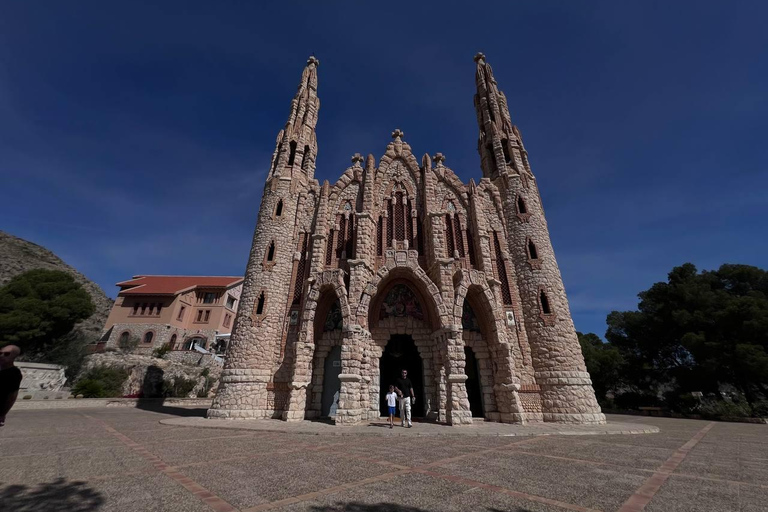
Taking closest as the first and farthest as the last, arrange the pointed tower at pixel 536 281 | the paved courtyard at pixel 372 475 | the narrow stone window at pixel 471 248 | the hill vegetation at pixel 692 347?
the paved courtyard at pixel 372 475 < the pointed tower at pixel 536 281 < the narrow stone window at pixel 471 248 < the hill vegetation at pixel 692 347

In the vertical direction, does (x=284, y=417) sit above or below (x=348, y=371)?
below

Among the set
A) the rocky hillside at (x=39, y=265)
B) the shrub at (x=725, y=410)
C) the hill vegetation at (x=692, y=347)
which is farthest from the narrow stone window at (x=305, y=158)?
the rocky hillside at (x=39, y=265)

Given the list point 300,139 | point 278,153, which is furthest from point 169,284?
point 300,139

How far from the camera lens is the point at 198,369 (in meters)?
30.2

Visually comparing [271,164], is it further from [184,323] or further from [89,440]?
[184,323]

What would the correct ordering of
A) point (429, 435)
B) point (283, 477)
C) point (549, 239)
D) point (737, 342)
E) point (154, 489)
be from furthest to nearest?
point (737, 342)
point (549, 239)
point (429, 435)
point (283, 477)
point (154, 489)

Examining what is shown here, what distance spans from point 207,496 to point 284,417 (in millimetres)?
10733

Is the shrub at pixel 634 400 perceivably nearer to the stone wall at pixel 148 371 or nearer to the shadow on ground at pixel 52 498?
the shadow on ground at pixel 52 498

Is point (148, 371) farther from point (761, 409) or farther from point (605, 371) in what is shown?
point (761, 409)

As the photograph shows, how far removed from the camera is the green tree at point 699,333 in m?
19.1

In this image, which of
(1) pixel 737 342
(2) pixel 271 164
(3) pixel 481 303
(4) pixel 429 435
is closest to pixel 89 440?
(4) pixel 429 435

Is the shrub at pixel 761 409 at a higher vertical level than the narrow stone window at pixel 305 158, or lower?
lower

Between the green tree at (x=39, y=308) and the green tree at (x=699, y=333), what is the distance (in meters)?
48.5

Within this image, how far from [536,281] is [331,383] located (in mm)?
11312
